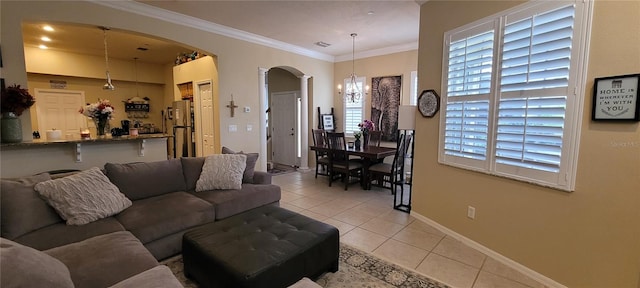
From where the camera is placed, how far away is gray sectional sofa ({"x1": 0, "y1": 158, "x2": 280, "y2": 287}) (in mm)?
1435

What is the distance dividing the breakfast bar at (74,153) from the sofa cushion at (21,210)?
1.24 metres

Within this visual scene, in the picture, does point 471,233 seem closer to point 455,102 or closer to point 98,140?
point 455,102

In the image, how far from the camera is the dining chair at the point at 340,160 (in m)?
4.93

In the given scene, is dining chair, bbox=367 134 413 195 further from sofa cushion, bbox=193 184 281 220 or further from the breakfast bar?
the breakfast bar

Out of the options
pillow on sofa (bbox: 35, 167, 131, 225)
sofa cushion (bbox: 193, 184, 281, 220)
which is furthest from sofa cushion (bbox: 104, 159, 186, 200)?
sofa cushion (bbox: 193, 184, 281, 220)

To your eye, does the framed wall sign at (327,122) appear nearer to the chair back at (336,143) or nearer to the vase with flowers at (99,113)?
the chair back at (336,143)

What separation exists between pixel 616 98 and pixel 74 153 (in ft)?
17.3

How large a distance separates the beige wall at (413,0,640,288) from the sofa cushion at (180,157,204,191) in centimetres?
297

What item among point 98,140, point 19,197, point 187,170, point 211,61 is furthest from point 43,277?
point 211,61

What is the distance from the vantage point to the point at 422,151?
3.42m

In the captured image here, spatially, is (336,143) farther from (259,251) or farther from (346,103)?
(259,251)

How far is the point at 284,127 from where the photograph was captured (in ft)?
24.2

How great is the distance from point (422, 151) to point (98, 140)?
412 cm

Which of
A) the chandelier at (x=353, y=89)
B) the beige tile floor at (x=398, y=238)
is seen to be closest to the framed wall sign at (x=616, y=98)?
the beige tile floor at (x=398, y=238)
